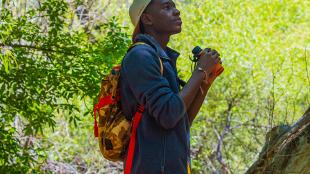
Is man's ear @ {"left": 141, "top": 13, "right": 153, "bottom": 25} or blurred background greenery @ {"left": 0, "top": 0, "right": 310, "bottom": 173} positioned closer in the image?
man's ear @ {"left": 141, "top": 13, "right": 153, "bottom": 25}

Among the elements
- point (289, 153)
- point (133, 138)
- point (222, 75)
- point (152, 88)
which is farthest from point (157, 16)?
point (222, 75)

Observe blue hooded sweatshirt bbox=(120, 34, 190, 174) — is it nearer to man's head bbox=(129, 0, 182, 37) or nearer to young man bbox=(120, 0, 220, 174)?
young man bbox=(120, 0, 220, 174)

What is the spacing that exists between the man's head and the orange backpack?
0.15 metres

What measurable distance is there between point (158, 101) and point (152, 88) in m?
0.05

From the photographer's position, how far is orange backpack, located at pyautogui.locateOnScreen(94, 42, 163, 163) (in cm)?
227

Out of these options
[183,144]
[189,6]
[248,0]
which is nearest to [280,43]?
[248,0]

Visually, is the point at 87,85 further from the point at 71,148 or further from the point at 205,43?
the point at 205,43

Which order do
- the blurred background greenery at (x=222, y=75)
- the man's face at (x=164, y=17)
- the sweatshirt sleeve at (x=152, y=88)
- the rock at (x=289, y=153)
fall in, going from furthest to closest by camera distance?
1. the blurred background greenery at (x=222, y=75)
2. the rock at (x=289, y=153)
3. the man's face at (x=164, y=17)
4. the sweatshirt sleeve at (x=152, y=88)

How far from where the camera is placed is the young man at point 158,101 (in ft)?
7.18

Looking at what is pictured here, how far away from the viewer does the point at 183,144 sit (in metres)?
2.28

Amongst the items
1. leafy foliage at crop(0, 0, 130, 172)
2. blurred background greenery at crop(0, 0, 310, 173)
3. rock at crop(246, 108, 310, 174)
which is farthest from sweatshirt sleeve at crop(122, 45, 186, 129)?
blurred background greenery at crop(0, 0, 310, 173)

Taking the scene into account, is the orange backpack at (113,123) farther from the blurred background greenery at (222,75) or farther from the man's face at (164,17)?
the blurred background greenery at (222,75)

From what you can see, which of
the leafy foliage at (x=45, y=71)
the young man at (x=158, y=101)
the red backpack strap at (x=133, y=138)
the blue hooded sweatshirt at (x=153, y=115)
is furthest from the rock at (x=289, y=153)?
the red backpack strap at (x=133, y=138)

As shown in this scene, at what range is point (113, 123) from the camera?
7.57ft
